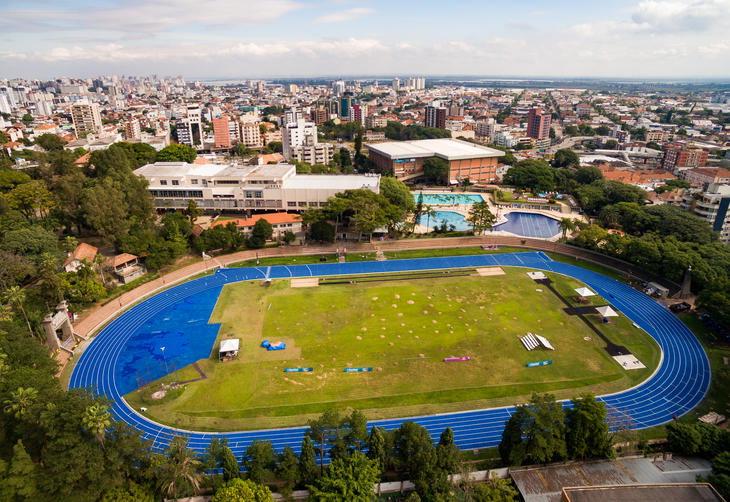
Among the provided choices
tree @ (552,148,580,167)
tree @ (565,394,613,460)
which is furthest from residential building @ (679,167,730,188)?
tree @ (565,394,613,460)

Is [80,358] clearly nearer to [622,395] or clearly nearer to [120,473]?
[120,473]

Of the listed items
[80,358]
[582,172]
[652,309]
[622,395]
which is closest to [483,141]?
[582,172]

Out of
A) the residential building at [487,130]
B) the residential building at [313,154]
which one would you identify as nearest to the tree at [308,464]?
the residential building at [313,154]

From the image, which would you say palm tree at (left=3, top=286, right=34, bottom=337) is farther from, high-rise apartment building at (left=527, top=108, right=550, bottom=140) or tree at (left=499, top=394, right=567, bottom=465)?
high-rise apartment building at (left=527, top=108, right=550, bottom=140)

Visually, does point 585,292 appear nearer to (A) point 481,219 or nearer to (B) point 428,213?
(A) point 481,219

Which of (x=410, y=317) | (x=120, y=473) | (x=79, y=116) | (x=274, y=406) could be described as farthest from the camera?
(x=79, y=116)

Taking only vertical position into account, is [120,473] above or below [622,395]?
above
